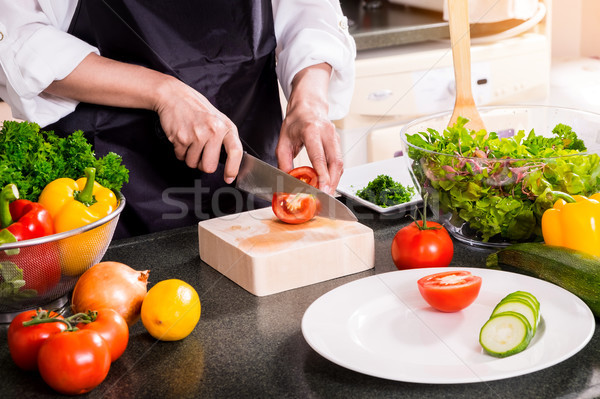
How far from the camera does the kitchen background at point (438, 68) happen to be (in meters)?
2.39

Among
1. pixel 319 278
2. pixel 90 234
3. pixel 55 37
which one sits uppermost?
pixel 55 37

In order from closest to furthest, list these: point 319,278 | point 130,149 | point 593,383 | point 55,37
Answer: point 593,383 → point 319,278 → point 55,37 → point 130,149

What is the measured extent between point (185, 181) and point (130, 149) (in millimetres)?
130

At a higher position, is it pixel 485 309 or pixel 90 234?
pixel 90 234

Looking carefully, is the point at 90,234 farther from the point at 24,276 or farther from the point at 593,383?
the point at 593,383

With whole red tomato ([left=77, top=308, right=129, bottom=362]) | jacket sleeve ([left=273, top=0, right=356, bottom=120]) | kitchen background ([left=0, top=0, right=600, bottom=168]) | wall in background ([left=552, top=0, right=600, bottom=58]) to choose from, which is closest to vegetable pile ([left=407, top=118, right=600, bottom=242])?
jacket sleeve ([left=273, top=0, right=356, bottom=120])

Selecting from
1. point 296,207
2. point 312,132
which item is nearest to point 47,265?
point 296,207

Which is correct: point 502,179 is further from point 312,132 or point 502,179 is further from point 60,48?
point 60,48

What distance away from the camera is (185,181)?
1448 mm

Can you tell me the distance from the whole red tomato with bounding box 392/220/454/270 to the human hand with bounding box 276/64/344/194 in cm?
25

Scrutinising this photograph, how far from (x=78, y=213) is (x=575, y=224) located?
66 centimetres

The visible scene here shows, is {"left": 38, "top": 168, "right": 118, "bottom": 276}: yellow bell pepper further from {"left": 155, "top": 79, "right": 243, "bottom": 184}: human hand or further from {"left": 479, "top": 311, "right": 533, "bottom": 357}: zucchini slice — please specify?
{"left": 479, "top": 311, "right": 533, "bottom": 357}: zucchini slice

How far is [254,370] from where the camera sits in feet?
2.59

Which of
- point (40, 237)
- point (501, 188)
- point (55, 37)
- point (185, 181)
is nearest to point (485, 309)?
point (501, 188)
